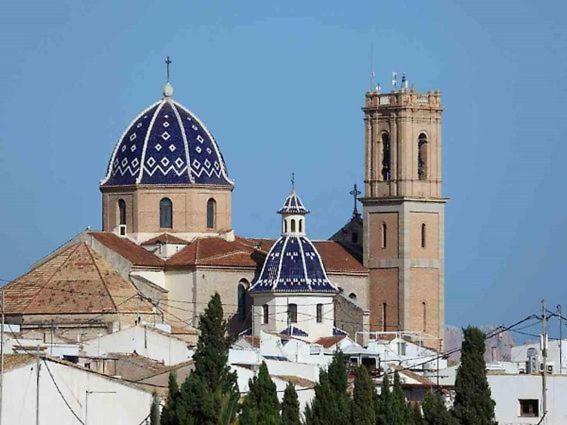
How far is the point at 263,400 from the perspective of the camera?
61625 millimetres

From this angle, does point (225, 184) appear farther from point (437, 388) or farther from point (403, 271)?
point (437, 388)

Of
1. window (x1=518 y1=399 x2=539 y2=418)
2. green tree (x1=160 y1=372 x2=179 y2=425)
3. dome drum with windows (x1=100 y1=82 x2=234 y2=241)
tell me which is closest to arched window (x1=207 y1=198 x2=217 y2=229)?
dome drum with windows (x1=100 y1=82 x2=234 y2=241)

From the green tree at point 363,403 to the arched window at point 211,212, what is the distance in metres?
32.8

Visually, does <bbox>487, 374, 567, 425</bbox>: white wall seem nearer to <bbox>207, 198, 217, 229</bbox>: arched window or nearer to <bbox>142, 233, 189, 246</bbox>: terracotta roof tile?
<bbox>142, 233, 189, 246</bbox>: terracotta roof tile

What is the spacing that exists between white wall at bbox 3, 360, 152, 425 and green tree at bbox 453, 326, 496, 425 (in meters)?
6.14

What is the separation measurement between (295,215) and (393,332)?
4.70 metres

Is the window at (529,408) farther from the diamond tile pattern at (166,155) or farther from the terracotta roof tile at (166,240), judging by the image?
the diamond tile pattern at (166,155)

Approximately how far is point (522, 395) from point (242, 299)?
27384mm

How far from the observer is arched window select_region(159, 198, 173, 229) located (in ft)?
314

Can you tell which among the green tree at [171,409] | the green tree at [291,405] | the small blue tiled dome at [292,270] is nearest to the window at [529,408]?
the green tree at [291,405]

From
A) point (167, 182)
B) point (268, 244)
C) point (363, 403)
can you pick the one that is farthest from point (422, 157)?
point (363, 403)

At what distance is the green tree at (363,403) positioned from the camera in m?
61.8

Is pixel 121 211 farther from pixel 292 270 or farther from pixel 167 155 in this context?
pixel 292 270

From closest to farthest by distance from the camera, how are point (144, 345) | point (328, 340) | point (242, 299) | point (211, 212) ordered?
point (144, 345)
point (328, 340)
point (242, 299)
point (211, 212)
